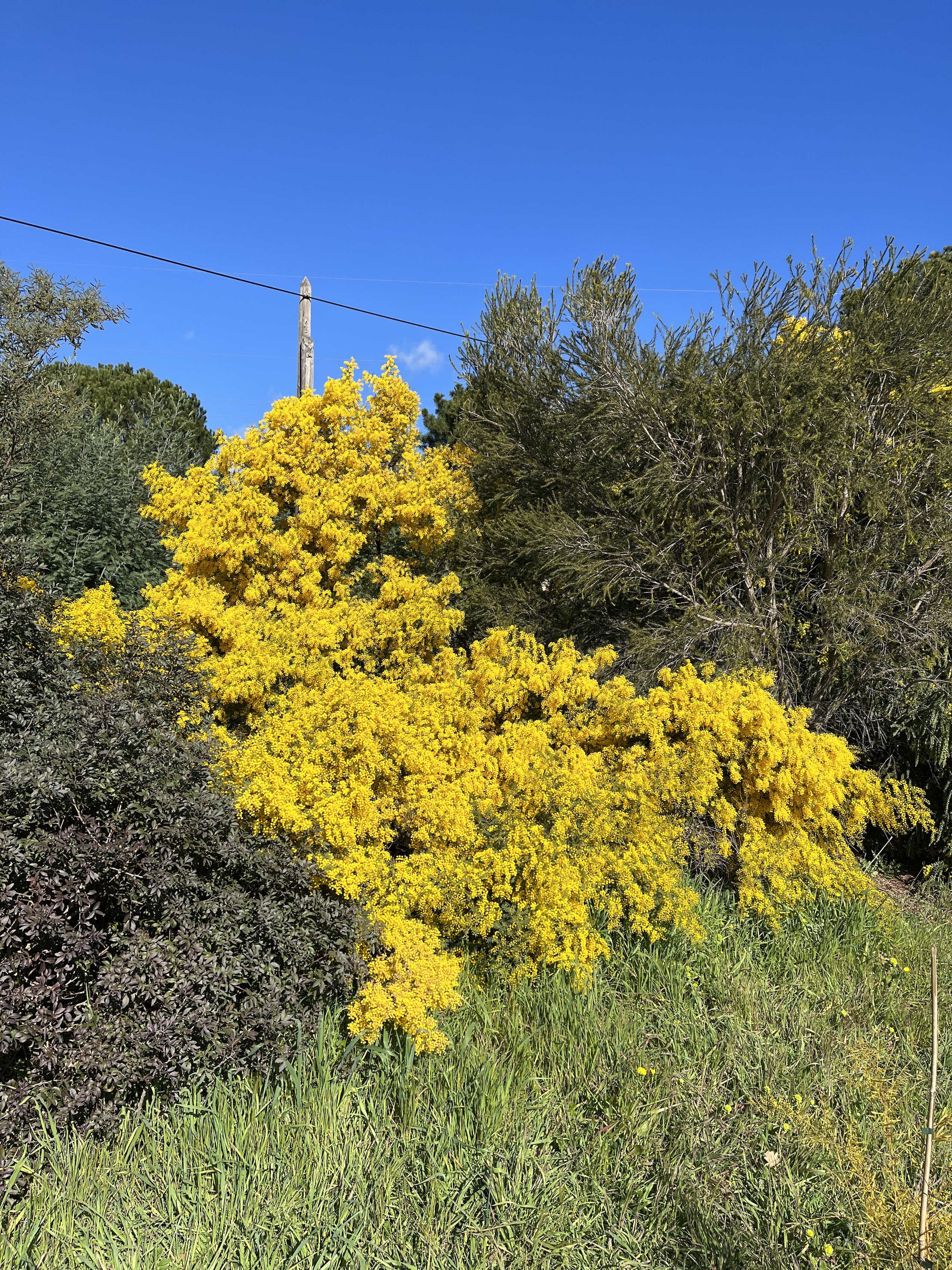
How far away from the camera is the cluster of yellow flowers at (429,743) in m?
4.30

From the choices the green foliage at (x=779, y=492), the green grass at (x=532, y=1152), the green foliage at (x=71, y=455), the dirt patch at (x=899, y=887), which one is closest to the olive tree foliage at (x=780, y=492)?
the green foliage at (x=779, y=492)

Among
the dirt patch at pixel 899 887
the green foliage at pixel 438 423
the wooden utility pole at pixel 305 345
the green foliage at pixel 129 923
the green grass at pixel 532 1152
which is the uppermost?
the green foliage at pixel 438 423

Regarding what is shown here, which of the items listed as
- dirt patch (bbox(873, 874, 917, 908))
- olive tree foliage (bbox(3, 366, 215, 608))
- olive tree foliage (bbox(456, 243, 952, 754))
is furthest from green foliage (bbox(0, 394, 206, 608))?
dirt patch (bbox(873, 874, 917, 908))

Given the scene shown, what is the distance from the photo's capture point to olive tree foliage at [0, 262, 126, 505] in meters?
6.91

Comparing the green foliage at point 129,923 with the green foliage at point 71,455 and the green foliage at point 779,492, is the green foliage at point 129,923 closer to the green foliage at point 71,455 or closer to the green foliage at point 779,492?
the green foliage at point 71,455

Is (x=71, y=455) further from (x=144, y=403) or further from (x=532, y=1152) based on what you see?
(x=532, y=1152)

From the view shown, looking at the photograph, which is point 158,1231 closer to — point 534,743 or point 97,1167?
point 97,1167

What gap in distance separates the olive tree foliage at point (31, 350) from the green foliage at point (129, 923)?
3640 mm

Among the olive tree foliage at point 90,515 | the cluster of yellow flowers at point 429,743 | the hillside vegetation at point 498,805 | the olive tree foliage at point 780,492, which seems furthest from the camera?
the olive tree foliage at point 90,515

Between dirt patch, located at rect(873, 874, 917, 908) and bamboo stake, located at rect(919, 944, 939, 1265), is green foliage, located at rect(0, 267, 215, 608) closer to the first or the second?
bamboo stake, located at rect(919, 944, 939, 1265)

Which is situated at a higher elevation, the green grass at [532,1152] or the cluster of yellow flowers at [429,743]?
the cluster of yellow flowers at [429,743]

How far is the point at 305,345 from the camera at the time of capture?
9305 mm

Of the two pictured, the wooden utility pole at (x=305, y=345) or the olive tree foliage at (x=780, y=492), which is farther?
the wooden utility pole at (x=305, y=345)

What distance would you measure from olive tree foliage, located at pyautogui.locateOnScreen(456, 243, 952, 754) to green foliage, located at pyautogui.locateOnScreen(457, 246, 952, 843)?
0.06 ft
